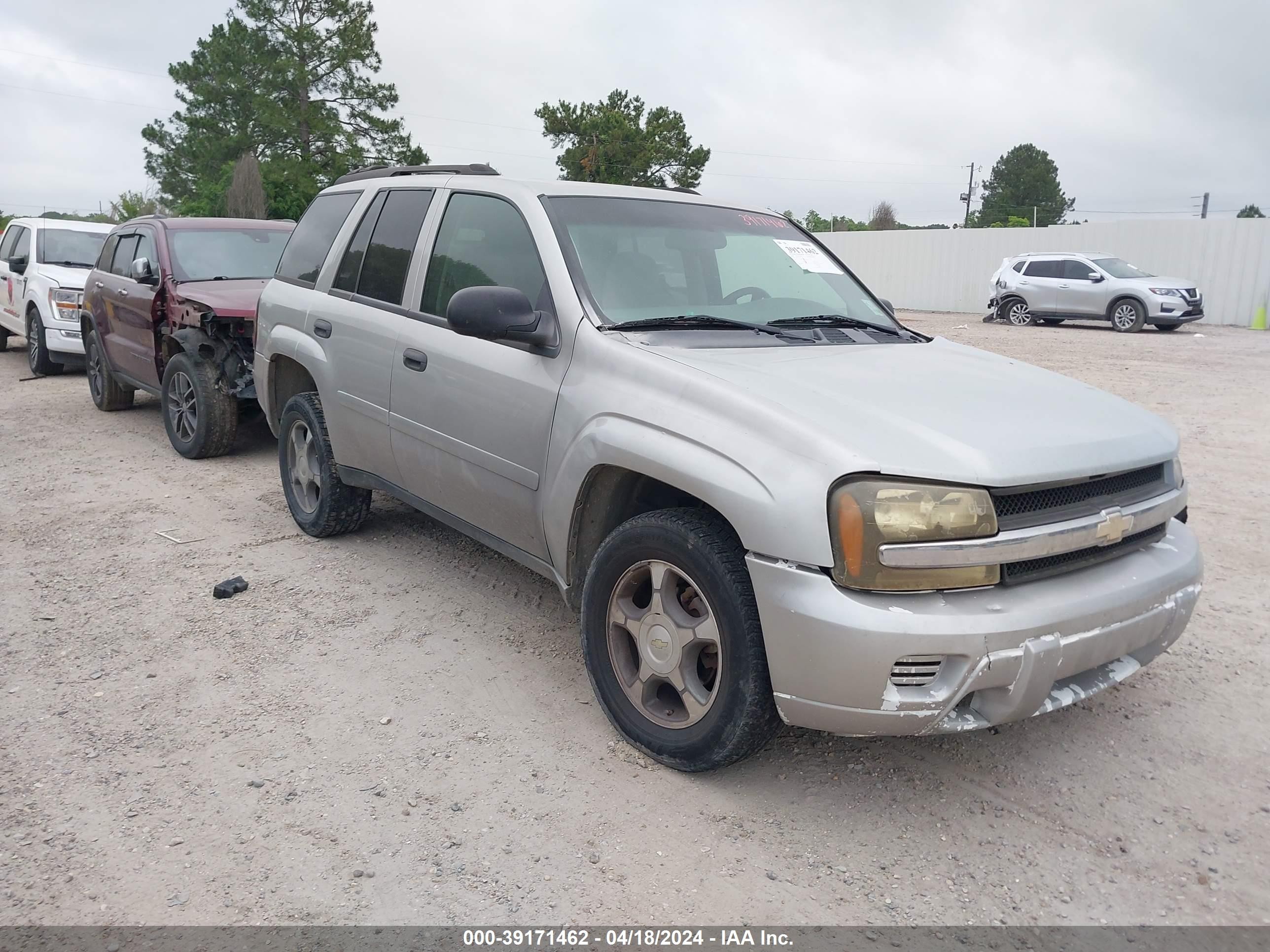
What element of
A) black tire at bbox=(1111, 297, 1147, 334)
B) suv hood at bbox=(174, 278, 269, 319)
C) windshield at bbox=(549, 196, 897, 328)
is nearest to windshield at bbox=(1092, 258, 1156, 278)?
black tire at bbox=(1111, 297, 1147, 334)

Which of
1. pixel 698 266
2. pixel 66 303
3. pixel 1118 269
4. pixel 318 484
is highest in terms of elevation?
pixel 1118 269

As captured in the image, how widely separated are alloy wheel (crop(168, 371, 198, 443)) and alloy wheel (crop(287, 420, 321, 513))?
200 centimetres

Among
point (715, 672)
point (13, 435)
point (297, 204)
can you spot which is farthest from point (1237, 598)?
point (297, 204)

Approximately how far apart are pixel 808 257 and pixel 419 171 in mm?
1950

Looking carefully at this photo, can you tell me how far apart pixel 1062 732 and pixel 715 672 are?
132cm

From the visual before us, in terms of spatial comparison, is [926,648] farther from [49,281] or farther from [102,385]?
[49,281]

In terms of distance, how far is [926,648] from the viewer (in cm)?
250

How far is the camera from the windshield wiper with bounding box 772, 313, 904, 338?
3.80 m

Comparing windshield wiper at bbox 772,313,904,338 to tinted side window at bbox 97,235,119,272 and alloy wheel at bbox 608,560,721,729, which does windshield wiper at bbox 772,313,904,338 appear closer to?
alloy wheel at bbox 608,560,721,729

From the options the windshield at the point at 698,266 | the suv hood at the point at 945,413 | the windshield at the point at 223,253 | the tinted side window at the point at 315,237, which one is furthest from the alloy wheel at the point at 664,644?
the windshield at the point at 223,253

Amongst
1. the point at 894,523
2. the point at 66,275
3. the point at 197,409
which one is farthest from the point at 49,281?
the point at 894,523

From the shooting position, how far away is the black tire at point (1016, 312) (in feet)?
70.2

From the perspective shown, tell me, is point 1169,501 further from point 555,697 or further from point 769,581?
point 555,697

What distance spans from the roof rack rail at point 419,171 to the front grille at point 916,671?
288cm
